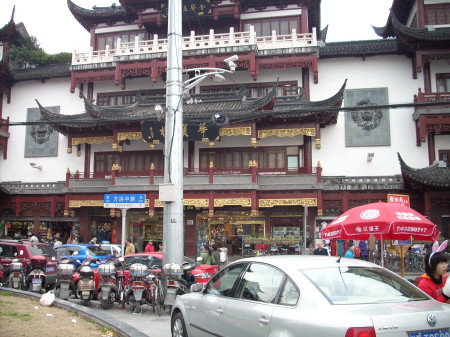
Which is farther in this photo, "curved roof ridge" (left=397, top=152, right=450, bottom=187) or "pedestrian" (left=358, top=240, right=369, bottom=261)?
"curved roof ridge" (left=397, top=152, right=450, bottom=187)

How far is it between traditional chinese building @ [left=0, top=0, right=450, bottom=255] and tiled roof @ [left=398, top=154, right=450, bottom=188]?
16 centimetres

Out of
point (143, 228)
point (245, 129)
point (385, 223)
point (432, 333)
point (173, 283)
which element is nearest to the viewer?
point (432, 333)

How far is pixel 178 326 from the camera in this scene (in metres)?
6.90

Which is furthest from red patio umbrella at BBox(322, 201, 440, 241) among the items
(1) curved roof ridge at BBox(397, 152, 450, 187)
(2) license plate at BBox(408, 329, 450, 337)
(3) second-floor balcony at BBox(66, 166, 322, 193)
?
(3) second-floor balcony at BBox(66, 166, 322, 193)

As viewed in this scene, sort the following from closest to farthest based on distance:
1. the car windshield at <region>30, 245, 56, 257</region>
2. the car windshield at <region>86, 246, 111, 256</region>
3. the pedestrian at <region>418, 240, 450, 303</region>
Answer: the pedestrian at <region>418, 240, 450, 303</region> → the car windshield at <region>30, 245, 56, 257</region> → the car windshield at <region>86, 246, 111, 256</region>

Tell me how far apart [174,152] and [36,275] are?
202 inches

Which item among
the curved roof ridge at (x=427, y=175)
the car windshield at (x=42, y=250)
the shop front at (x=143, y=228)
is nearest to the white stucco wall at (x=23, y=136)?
the shop front at (x=143, y=228)

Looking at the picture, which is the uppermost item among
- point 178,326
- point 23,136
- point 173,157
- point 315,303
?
point 23,136

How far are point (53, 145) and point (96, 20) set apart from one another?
8.68 metres

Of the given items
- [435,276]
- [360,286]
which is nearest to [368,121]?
[435,276]

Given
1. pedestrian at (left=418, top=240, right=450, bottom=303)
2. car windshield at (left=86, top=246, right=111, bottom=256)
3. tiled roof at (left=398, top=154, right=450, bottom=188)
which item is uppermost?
tiled roof at (left=398, top=154, right=450, bottom=188)

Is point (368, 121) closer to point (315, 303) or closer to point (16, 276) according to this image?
point (16, 276)

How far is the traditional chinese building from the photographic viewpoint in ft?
78.7

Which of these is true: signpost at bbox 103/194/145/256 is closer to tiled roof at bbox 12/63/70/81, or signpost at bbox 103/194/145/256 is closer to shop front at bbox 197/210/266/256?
shop front at bbox 197/210/266/256
